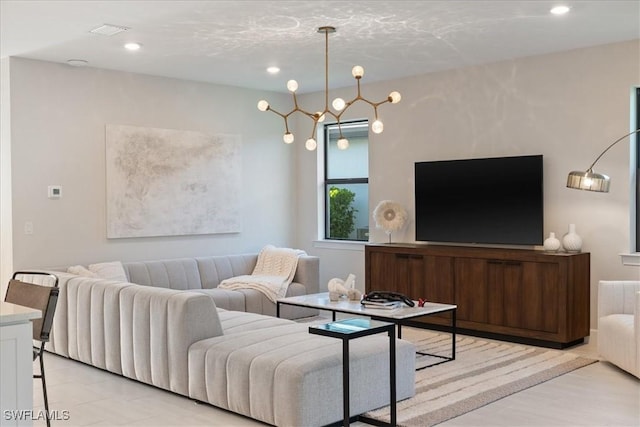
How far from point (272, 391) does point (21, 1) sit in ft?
9.90

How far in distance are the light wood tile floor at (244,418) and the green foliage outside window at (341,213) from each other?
12.3 feet

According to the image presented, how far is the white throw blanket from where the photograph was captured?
22.1 feet

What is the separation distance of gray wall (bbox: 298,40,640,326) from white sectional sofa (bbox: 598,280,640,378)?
669mm

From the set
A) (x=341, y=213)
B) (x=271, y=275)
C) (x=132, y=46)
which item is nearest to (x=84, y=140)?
(x=132, y=46)

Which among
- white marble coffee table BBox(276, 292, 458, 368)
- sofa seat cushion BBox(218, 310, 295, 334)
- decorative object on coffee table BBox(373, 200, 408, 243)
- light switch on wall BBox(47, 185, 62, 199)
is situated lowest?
sofa seat cushion BBox(218, 310, 295, 334)

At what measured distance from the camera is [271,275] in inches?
285

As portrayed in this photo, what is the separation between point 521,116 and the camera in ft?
21.1

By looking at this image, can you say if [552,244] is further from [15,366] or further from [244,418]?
[15,366]

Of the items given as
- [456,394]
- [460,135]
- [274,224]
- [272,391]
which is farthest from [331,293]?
[274,224]

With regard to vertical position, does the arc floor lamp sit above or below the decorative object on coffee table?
above

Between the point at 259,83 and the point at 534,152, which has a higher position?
the point at 259,83

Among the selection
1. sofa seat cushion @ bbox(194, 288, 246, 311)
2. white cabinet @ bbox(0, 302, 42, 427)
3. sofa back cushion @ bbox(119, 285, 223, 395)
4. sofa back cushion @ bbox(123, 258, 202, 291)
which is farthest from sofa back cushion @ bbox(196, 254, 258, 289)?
white cabinet @ bbox(0, 302, 42, 427)

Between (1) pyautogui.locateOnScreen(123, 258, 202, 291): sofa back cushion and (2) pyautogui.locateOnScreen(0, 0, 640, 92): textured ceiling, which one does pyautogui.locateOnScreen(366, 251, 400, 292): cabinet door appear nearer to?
(1) pyautogui.locateOnScreen(123, 258, 202, 291): sofa back cushion

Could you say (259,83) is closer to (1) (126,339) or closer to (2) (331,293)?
(2) (331,293)
